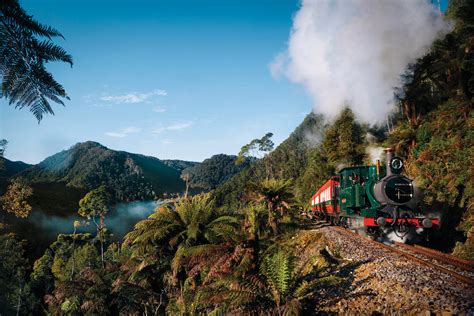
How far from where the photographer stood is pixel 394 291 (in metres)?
6.04

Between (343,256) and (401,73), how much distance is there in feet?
76.4

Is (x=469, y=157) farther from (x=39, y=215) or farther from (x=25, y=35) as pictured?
(x=39, y=215)

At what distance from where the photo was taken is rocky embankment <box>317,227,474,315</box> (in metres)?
5.22

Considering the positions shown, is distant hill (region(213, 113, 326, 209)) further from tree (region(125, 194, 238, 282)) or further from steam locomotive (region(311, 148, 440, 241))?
tree (region(125, 194, 238, 282))

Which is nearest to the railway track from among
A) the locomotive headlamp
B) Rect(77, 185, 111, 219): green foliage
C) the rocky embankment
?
the rocky embankment

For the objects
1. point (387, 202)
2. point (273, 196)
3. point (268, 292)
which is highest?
point (273, 196)

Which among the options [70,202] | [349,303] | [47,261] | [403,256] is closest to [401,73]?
[403,256]

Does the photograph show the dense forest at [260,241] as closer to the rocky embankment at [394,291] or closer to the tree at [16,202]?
the tree at [16,202]

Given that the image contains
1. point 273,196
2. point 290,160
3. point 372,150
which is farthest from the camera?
point 290,160

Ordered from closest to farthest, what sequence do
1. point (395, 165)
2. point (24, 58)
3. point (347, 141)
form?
1. point (24, 58)
2. point (395, 165)
3. point (347, 141)

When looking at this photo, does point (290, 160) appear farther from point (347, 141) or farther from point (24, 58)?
point (24, 58)

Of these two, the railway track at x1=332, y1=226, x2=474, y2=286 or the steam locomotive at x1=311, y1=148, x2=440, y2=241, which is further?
the steam locomotive at x1=311, y1=148, x2=440, y2=241

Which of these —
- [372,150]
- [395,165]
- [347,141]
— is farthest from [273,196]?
[347,141]

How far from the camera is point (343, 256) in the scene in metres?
9.30
